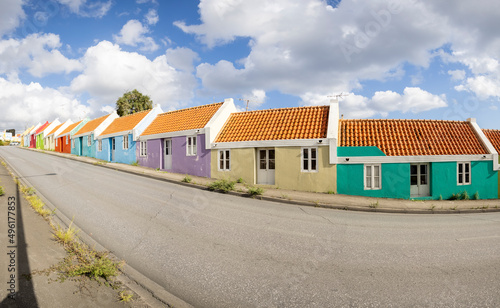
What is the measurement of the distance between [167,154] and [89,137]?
54.1 ft

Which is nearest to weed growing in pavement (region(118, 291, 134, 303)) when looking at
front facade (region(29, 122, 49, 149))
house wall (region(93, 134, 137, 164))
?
house wall (region(93, 134, 137, 164))

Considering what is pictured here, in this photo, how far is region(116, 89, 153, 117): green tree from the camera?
136 feet

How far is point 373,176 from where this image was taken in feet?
43.8

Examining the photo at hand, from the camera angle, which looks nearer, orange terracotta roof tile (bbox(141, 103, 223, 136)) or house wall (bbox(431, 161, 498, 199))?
house wall (bbox(431, 161, 498, 199))

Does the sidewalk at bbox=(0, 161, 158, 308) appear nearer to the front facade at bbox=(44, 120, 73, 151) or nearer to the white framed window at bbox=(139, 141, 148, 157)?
the white framed window at bbox=(139, 141, 148, 157)

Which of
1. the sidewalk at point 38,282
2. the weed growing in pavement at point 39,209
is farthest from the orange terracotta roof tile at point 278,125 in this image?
the sidewalk at point 38,282

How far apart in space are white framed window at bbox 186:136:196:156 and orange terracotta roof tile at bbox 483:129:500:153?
62.9 ft

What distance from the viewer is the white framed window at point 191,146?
57.6 feet

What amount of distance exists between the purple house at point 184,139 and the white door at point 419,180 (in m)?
11.7

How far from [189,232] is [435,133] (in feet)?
49.8

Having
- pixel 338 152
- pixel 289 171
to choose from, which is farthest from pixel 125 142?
pixel 338 152

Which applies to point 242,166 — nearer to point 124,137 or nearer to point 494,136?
point 124,137

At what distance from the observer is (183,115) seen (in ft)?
66.8

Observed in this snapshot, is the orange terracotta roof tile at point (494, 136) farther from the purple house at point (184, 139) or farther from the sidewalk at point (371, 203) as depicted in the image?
the purple house at point (184, 139)
